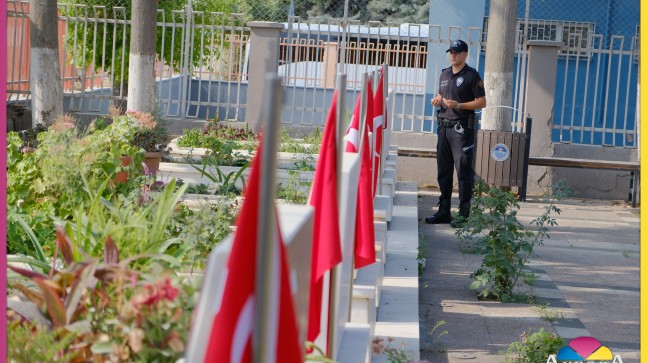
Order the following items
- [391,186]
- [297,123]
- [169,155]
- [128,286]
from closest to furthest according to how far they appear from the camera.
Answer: [128,286] < [391,186] < [169,155] < [297,123]

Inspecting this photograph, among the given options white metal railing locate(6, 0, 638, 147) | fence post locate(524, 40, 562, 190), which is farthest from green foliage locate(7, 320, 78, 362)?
fence post locate(524, 40, 562, 190)

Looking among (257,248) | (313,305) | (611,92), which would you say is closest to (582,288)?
(313,305)

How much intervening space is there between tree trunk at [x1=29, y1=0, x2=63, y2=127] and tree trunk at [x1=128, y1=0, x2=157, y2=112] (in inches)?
39.7

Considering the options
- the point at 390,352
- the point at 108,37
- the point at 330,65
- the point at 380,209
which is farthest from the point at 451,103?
the point at 330,65

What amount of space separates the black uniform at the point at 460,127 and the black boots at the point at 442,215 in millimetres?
261

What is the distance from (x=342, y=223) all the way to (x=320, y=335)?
46 centimetres

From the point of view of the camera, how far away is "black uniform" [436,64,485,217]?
Result: 32.8ft

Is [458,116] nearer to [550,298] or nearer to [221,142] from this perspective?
[221,142]

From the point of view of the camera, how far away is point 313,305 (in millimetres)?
3301

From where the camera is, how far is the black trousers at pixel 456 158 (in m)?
10.1

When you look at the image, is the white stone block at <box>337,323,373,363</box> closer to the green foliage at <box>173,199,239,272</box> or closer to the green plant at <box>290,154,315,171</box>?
the green foliage at <box>173,199,239,272</box>

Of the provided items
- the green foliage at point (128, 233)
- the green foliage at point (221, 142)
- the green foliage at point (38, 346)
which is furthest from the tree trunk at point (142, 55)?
the green foliage at point (38, 346)

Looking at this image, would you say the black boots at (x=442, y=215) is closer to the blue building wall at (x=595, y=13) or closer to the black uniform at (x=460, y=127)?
the black uniform at (x=460, y=127)

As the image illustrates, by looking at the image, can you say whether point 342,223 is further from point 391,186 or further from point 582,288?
point 391,186
